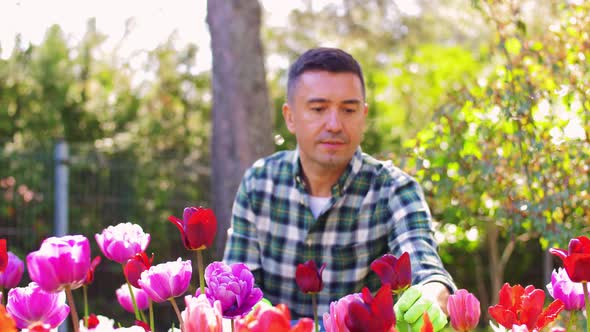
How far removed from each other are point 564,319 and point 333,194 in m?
1.22

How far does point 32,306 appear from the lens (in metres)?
1.15

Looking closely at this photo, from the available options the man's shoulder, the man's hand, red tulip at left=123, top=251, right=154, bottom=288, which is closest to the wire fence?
the man's shoulder

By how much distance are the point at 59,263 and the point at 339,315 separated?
0.40 meters

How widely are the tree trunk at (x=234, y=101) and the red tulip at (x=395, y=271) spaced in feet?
12.7

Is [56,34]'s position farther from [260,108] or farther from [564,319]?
[564,319]

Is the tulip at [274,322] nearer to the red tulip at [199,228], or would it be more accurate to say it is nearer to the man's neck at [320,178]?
the red tulip at [199,228]

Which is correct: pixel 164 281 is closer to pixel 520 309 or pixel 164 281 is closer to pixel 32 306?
pixel 32 306

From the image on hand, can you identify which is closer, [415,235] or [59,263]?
[59,263]

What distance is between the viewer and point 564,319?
3273mm

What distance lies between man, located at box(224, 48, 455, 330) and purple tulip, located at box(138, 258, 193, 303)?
129 cm

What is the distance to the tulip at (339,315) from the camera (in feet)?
3.27

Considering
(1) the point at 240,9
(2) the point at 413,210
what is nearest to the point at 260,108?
(1) the point at 240,9

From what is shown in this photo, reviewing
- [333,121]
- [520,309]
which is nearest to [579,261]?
[520,309]

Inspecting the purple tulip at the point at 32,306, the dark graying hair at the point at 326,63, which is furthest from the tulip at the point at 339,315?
the dark graying hair at the point at 326,63
